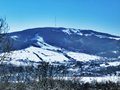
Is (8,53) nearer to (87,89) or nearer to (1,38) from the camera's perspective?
(1,38)

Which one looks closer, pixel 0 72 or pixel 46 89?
pixel 0 72

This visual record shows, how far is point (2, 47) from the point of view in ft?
122

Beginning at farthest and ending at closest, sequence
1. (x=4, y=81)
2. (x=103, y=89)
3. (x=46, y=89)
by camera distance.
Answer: (x=103, y=89) < (x=46, y=89) < (x=4, y=81)

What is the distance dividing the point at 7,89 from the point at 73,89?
53.9 m

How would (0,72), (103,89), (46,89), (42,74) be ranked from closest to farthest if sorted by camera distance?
(0,72)
(46,89)
(42,74)
(103,89)

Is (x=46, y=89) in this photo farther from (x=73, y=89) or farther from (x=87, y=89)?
(x=87, y=89)

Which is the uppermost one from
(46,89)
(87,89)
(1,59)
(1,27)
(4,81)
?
(1,27)

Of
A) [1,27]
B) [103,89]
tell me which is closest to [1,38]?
[1,27]

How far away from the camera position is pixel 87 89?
10519 centimetres

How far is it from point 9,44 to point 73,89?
60.2m

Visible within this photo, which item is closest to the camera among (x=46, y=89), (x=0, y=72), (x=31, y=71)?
(x=0, y=72)

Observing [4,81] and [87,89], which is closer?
[4,81]

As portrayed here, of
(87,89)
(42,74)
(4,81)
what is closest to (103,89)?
(87,89)

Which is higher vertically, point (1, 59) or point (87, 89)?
point (1, 59)
